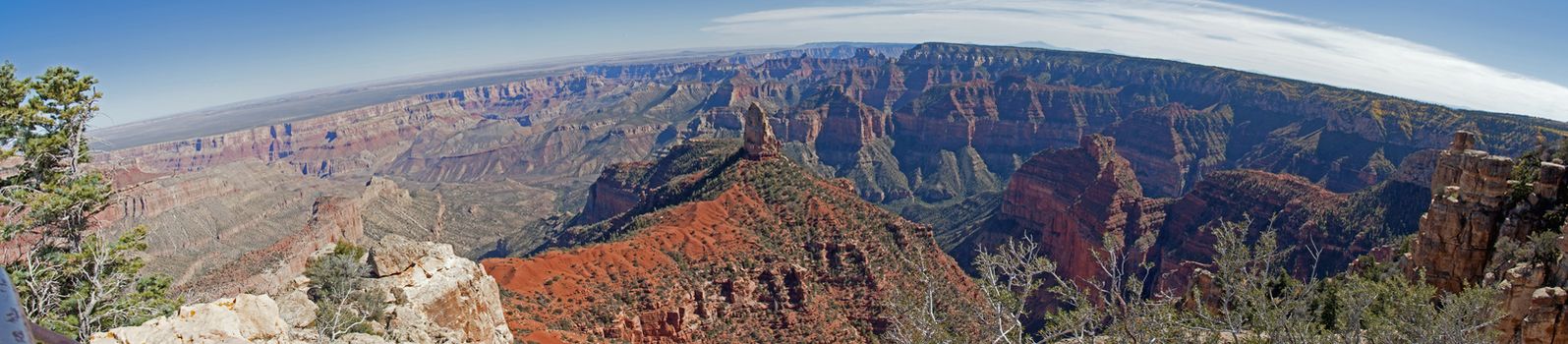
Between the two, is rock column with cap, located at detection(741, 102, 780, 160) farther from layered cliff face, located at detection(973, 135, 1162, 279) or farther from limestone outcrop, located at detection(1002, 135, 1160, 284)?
layered cliff face, located at detection(973, 135, 1162, 279)

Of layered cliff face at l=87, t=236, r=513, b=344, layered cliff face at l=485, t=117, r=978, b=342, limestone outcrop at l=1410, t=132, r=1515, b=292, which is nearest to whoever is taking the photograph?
layered cliff face at l=87, t=236, r=513, b=344

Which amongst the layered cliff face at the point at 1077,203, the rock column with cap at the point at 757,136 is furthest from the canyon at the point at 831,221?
the layered cliff face at the point at 1077,203

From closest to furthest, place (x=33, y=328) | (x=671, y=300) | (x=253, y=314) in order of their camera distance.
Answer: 1. (x=33, y=328)
2. (x=253, y=314)
3. (x=671, y=300)

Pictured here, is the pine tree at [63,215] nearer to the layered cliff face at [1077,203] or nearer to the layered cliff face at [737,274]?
the layered cliff face at [737,274]

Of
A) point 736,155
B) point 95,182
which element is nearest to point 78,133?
point 95,182

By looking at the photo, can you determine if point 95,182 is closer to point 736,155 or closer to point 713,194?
point 713,194

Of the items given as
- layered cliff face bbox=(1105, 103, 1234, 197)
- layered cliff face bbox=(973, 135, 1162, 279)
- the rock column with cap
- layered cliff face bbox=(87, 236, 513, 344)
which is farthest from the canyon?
layered cliff face bbox=(87, 236, 513, 344)

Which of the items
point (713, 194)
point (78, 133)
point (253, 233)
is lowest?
point (253, 233)
